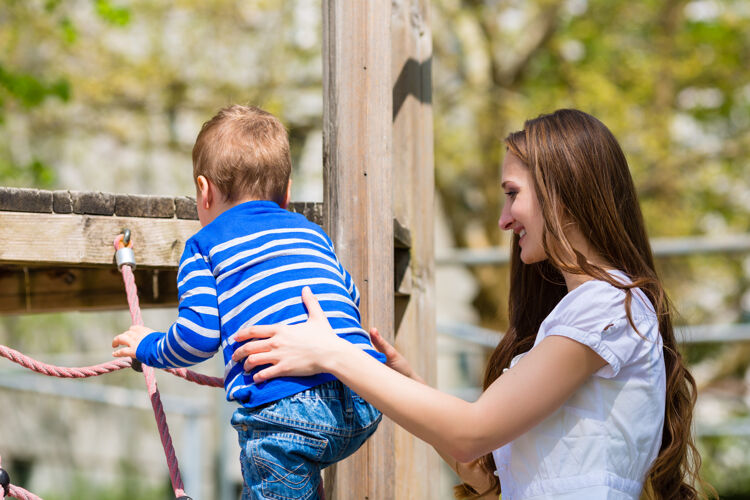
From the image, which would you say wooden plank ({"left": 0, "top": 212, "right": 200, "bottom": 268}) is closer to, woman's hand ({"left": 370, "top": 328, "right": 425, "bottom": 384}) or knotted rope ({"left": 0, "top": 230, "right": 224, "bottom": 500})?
knotted rope ({"left": 0, "top": 230, "right": 224, "bottom": 500})

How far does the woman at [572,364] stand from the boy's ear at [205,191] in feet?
1.05

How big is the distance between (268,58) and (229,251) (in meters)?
6.44

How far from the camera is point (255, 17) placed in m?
7.88

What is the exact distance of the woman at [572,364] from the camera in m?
1.47

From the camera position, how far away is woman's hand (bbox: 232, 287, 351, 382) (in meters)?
1.50

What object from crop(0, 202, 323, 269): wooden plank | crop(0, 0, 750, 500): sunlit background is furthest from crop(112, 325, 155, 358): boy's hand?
crop(0, 0, 750, 500): sunlit background

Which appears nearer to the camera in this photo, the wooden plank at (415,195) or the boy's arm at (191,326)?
the boy's arm at (191,326)

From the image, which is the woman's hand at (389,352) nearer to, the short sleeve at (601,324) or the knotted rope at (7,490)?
the short sleeve at (601,324)

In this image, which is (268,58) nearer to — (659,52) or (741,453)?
(659,52)

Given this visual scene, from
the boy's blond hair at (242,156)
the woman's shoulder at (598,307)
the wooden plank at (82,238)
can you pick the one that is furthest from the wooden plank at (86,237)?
the woman's shoulder at (598,307)

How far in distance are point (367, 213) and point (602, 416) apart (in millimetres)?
667

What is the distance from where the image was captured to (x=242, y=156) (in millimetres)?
1723

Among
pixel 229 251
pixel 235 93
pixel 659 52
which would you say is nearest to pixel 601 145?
pixel 229 251

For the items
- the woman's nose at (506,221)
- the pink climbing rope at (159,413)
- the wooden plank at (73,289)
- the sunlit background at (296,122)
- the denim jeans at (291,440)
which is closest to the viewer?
the denim jeans at (291,440)
